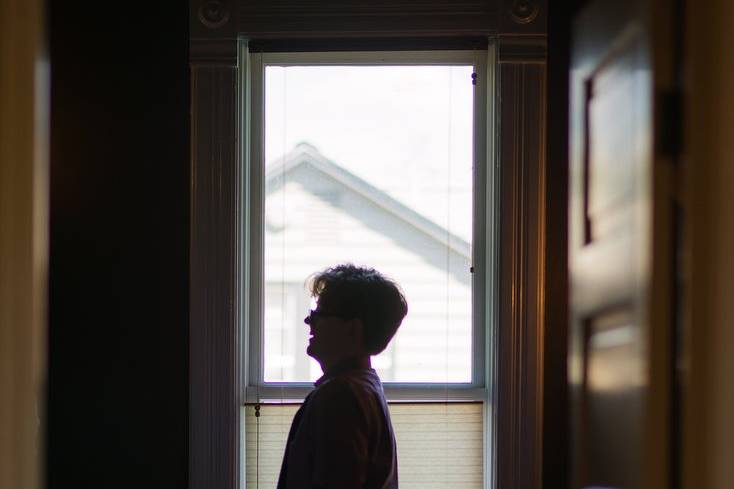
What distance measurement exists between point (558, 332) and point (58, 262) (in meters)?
1.91

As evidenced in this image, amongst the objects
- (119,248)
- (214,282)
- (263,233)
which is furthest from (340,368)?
(119,248)

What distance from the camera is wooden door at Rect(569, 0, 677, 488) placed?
1.42m

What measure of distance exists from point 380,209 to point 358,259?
213 mm

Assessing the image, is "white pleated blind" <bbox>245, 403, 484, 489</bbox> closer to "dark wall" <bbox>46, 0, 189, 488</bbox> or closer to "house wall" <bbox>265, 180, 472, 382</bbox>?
"house wall" <bbox>265, 180, 472, 382</bbox>

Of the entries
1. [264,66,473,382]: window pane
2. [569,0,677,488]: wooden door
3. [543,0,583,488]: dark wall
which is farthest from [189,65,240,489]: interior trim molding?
[569,0,677,488]: wooden door

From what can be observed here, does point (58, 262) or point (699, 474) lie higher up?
point (58, 262)

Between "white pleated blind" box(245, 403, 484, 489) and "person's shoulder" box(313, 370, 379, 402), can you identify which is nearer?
"person's shoulder" box(313, 370, 379, 402)

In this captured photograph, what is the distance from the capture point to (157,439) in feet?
11.1

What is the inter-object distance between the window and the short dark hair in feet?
2.69

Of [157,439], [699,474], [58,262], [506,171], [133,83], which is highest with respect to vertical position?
[133,83]

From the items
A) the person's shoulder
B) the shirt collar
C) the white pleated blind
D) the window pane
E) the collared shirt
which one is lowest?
the white pleated blind

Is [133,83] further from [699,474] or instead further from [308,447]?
[699,474]

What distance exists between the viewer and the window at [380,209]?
3.47 m

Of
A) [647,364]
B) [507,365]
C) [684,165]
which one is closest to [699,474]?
[647,364]
